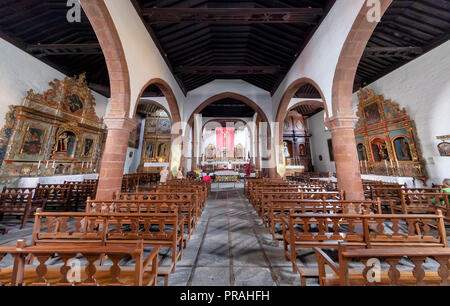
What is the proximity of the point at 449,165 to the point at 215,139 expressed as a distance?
16.8 metres

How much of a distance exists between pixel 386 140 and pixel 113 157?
10464mm

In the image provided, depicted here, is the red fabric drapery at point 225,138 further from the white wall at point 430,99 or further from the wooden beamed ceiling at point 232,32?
the white wall at point 430,99

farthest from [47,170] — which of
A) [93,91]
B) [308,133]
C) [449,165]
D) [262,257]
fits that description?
[308,133]

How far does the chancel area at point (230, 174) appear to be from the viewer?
1716 mm

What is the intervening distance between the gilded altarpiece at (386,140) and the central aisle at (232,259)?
7.24 metres

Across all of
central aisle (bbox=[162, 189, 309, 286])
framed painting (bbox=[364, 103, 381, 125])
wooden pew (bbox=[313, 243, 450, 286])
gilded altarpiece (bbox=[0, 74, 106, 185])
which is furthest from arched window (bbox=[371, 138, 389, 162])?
gilded altarpiece (bbox=[0, 74, 106, 185])

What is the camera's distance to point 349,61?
3.88 metres

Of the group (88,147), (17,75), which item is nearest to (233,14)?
(17,75)

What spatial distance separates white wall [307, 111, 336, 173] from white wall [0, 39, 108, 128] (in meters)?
16.3

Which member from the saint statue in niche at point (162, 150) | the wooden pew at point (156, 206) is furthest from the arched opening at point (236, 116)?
the wooden pew at point (156, 206)

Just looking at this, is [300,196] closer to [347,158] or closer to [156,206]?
[347,158]

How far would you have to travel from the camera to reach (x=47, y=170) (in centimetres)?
654

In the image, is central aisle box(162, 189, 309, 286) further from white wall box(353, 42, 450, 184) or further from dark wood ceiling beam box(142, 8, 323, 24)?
white wall box(353, 42, 450, 184)

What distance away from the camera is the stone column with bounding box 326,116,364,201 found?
3717 millimetres
